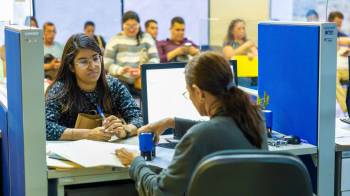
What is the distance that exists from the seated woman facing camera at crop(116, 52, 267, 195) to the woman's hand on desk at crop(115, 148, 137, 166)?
0.35m

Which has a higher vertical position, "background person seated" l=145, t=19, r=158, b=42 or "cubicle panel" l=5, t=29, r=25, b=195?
"background person seated" l=145, t=19, r=158, b=42

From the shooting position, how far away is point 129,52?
5855mm

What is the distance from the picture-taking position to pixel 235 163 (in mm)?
1506

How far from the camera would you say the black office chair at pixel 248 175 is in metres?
1.51

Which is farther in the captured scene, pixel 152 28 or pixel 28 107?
pixel 152 28

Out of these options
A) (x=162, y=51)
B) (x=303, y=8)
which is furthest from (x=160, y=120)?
(x=303, y=8)

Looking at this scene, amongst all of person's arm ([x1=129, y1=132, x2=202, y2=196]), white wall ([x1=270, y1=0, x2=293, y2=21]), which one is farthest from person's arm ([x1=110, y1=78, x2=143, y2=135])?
white wall ([x1=270, y1=0, x2=293, y2=21])

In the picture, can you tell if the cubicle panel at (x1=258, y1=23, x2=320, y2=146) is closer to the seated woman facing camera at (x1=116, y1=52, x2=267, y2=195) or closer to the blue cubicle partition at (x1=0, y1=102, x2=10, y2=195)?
the seated woman facing camera at (x1=116, y1=52, x2=267, y2=195)

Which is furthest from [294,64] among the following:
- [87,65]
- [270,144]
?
[87,65]

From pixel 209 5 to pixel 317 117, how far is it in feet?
16.7

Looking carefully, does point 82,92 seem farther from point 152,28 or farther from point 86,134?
point 152,28

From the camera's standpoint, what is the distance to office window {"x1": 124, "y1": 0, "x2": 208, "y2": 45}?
7.14m

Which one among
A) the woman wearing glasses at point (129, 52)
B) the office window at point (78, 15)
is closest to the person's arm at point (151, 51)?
the woman wearing glasses at point (129, 52)

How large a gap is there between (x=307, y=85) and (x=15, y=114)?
1.26 meters
